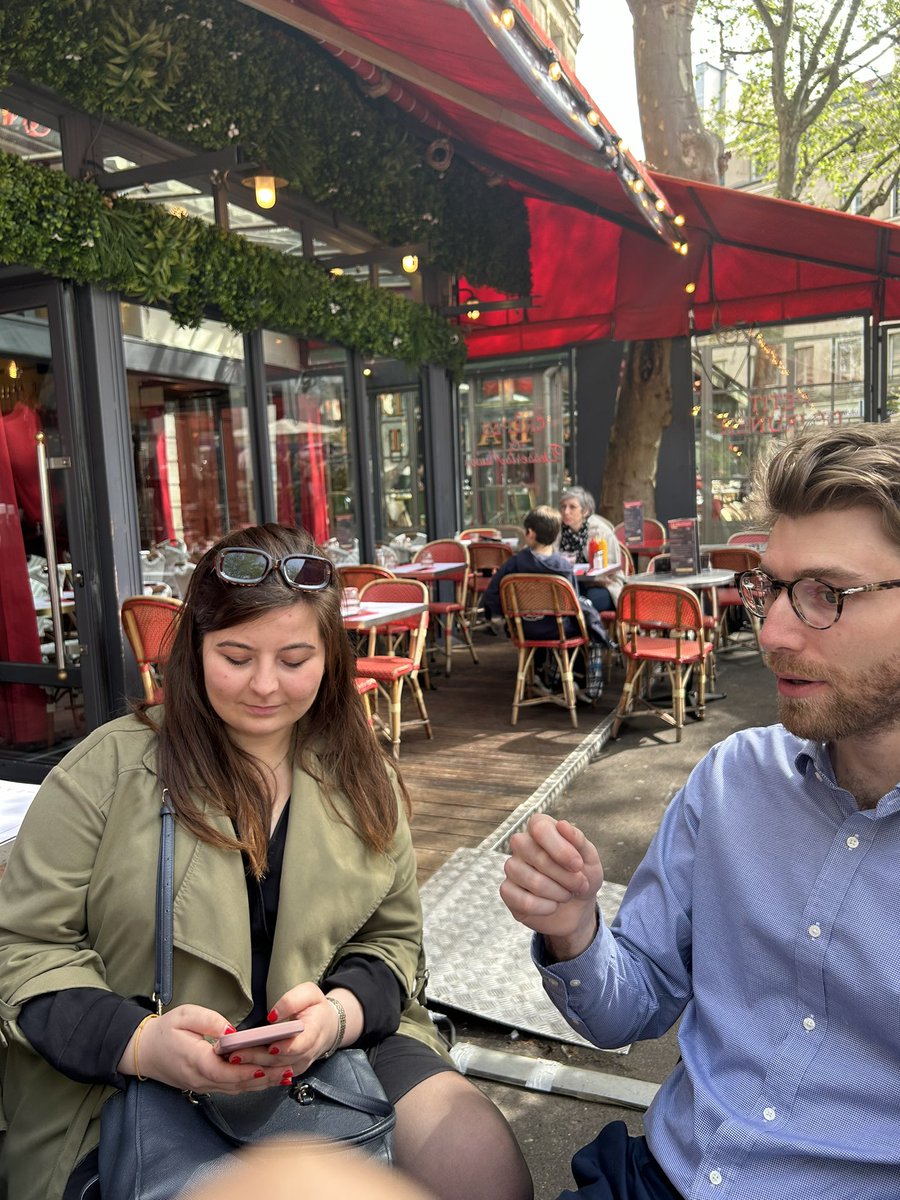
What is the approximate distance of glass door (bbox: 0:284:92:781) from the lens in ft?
15.7

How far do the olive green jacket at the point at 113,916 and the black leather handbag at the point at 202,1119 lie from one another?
4 centimetres

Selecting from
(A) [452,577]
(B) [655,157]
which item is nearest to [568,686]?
(A) [452,577]

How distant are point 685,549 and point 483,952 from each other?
4.27m

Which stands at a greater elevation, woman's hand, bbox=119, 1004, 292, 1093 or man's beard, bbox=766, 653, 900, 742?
man's beard, bbox=766, 653, 900, 742

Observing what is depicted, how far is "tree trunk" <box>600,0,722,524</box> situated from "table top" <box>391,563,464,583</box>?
11.4 feet

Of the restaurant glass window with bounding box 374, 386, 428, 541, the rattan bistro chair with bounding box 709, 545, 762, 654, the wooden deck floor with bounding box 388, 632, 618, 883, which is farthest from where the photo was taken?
the restaurant glass window with bounding box 374, 386, 428, 541

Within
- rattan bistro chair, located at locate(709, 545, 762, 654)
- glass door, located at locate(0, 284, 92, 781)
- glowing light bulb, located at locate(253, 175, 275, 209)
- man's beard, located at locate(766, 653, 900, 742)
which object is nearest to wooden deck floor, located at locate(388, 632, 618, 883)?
rattan bistro chair, located at locate(709, 545, 762, 654)

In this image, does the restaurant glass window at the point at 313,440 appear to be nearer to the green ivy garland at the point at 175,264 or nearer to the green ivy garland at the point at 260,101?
the green ivy garland at the point at 175,264

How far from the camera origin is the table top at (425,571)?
745 cm

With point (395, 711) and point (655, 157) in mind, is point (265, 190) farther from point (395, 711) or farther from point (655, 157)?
point (655, 157)

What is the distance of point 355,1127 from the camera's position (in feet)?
4.17

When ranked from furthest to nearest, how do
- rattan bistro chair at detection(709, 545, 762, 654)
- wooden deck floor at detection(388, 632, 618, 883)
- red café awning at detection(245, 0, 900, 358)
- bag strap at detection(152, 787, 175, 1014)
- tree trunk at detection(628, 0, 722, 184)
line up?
tree trunk at detection(628, 0, 722, 184)
rattan bistro chair at detection(709, 545, 762, 654)
red café awning at detection(245, 0, 900, 358)
wooden deck floor at detection(388, 632, 618, 883)
bag strap at detection(152, 787, 175, 1014)

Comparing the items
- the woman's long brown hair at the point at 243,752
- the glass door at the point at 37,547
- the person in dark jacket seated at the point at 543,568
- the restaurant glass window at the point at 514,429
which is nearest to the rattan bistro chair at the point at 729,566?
the person in dark jacket seated at the point at 543,568

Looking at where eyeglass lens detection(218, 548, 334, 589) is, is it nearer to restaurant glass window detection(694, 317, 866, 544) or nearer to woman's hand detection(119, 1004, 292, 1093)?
woman's hand detection(119, 1004, 292, 1093)
